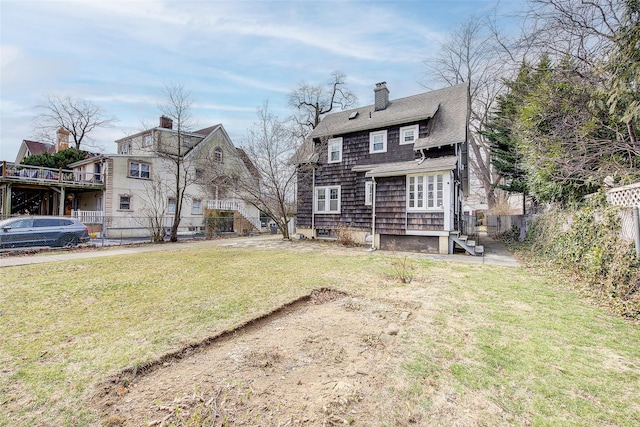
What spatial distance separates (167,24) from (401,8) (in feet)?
26.2

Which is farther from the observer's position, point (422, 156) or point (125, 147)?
point (125, 147)

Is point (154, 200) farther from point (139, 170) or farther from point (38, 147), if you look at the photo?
point (38, 147)

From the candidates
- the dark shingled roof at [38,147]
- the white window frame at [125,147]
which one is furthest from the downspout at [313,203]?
the dark shingled roof at [38,147]

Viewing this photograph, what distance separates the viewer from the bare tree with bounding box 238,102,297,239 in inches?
688

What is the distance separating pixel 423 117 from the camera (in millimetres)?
14023

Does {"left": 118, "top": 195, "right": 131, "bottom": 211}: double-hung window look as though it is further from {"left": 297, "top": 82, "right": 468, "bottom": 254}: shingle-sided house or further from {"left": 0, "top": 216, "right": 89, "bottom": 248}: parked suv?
{"left": 297, "top": 82, "right": 468, "bottom": 254}: shingle-sided house

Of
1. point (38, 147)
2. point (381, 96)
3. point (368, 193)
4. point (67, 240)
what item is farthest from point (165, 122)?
point (368, 193)

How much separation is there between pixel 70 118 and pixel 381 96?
34584 millimetres

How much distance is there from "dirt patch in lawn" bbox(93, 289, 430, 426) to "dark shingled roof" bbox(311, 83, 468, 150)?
11929mm

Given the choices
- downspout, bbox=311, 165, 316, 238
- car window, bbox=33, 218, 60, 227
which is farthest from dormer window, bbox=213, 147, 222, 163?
car window, bbox=33, 218, 60, 227

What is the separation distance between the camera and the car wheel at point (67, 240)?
1351 cm

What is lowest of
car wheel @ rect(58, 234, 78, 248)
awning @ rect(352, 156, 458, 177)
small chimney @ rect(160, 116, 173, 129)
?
car wheel @ rect(58, 234, 78, 248)

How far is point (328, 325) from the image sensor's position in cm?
420

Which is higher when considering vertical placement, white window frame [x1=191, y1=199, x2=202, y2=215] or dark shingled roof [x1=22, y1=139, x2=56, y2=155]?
dark shingled roof [x1=22, y1=139, x2=56, y2=155]
